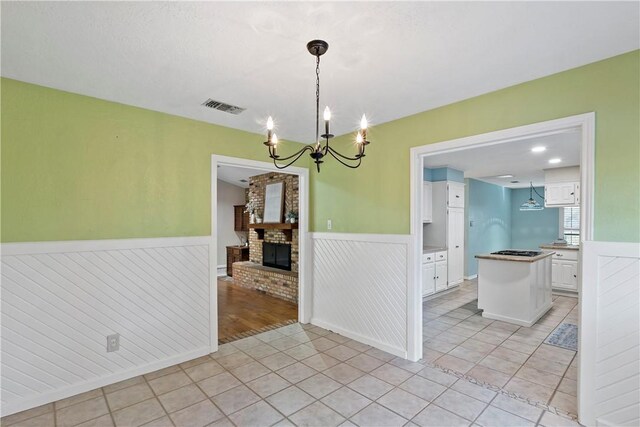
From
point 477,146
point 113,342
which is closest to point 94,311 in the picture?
point 113,342

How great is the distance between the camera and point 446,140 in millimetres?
2900

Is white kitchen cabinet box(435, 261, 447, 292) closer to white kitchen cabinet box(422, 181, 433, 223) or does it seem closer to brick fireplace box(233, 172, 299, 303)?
white kitchen cabinet box(422, 181, 433, 223)

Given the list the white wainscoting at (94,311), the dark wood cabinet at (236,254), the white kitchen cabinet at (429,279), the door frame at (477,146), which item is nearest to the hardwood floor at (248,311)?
the white wainscoting at (94,311)

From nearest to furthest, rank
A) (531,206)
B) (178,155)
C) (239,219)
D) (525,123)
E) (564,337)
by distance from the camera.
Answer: (525,123) → (178,155) → (564,337) → (531,206) → (239,219)

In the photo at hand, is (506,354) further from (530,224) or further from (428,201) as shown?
(530,224)

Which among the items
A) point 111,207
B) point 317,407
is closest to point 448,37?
point 317,407

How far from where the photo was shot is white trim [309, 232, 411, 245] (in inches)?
128

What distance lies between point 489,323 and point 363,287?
6.67 feet

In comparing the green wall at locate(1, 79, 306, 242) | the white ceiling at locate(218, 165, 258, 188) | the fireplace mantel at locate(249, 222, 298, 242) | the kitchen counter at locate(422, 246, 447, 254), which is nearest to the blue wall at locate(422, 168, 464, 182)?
the kitchen counter at locate(422, 246, 447, 254)

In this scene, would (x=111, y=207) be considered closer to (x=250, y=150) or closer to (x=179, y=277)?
(x=179, y=277)

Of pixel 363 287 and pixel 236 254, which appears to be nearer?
pixel 363 287

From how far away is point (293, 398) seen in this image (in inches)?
97.7

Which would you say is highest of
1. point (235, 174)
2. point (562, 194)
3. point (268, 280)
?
point (235, 174)

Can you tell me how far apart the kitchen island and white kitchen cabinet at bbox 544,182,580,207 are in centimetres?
182
